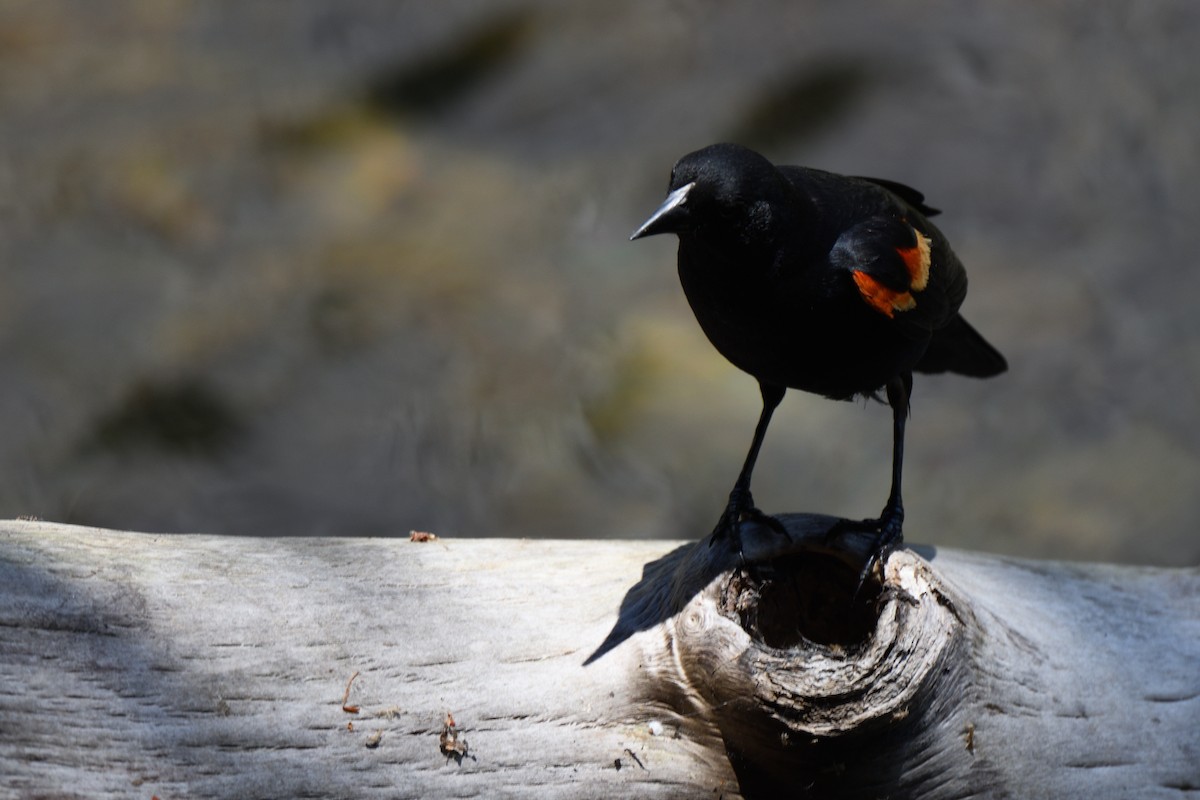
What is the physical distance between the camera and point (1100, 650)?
294cm

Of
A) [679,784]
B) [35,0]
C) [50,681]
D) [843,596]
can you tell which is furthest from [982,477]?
[35,0]

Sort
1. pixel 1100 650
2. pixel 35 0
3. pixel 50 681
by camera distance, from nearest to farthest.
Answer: pixel 50 681 < pixel 1100 650 < pixel 35 0

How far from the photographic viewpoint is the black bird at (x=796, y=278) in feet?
8.58

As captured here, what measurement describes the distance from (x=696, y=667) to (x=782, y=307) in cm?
83

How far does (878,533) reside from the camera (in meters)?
2.73

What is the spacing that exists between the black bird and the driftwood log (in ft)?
0.75

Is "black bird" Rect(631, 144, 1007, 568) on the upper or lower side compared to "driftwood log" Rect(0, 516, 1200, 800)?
upper

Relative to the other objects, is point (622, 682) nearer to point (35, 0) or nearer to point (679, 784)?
point (679, 784)

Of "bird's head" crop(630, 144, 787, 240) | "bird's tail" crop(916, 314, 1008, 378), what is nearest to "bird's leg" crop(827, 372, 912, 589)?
"bird's tail" crop(916, 314, 1008, 378)

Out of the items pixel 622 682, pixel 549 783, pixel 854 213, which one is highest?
pixel 854 213

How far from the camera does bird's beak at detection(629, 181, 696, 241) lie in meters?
2.49

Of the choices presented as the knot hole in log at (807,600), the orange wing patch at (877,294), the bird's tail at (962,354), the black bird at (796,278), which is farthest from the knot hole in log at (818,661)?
the bird's tail at (962,354)

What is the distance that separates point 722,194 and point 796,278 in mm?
279

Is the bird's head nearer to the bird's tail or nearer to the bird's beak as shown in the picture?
the bird's beak
